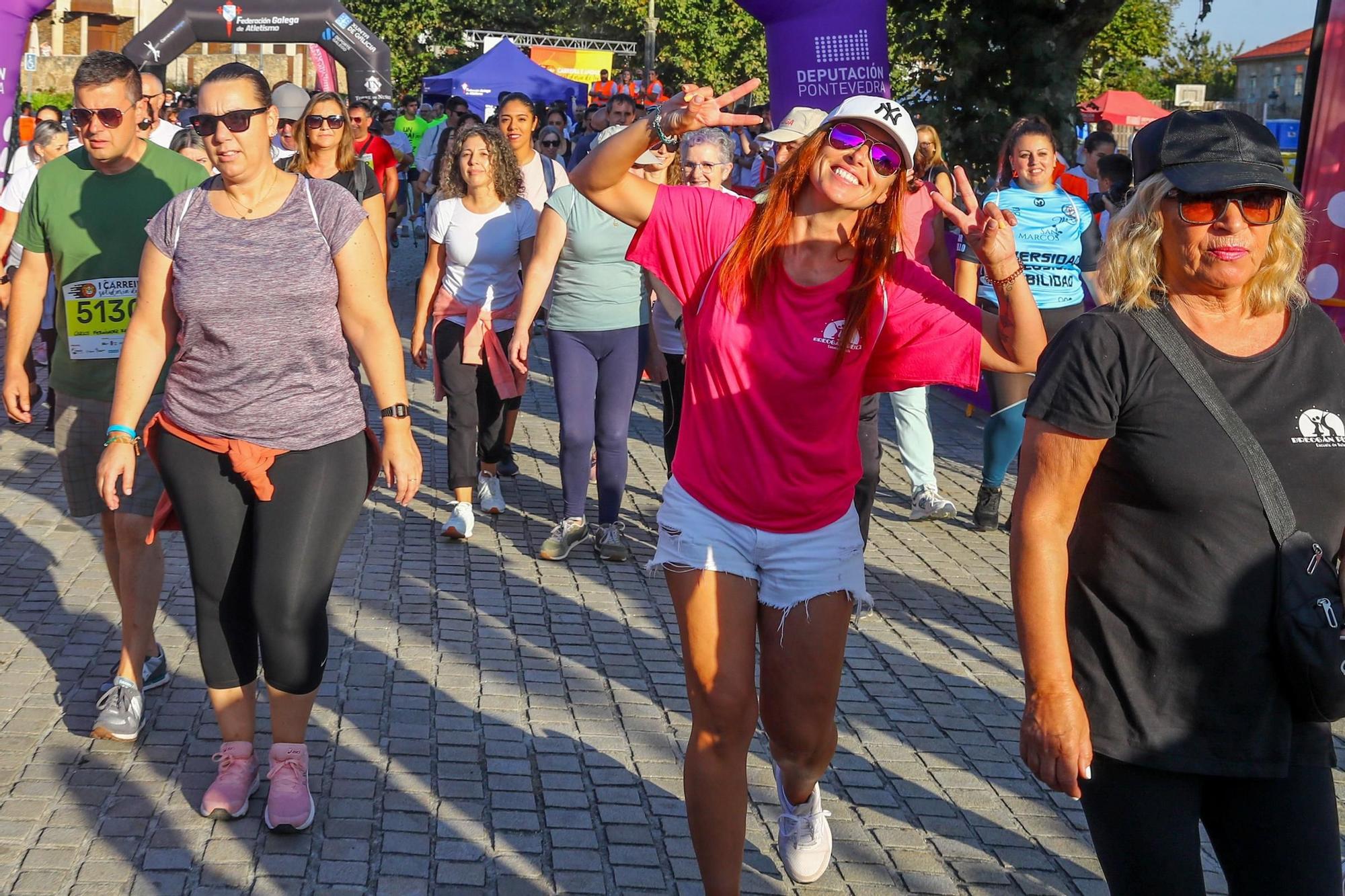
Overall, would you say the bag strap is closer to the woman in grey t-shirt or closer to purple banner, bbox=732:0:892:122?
the woman in grey t-shirt

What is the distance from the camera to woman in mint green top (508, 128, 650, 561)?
268 inches

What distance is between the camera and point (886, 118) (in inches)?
129

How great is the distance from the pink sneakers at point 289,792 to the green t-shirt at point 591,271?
313 cm

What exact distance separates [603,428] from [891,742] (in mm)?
2600

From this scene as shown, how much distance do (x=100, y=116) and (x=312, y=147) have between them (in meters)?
3.95

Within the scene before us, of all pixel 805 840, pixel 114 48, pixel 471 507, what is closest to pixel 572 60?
pixel 114 48

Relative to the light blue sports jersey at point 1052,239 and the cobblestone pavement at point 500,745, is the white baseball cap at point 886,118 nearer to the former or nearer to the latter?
the cobblestone pavement at point 500,745

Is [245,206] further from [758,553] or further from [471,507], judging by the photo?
[471,507]

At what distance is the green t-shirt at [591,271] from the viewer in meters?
6.79

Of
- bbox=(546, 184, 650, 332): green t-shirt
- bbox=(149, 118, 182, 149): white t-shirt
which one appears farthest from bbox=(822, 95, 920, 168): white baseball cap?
bbox=(149, 118, 182, 149): white t-shirt

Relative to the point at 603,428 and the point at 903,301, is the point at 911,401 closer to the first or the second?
the point at 603,428

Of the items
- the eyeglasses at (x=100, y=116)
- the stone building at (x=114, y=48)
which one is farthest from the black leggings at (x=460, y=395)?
the stone building at (x=114, y=48)

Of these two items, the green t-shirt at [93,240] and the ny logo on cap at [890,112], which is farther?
the green t-shirt at [93,240]

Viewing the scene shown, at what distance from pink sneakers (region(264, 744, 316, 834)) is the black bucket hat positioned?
105 inches
